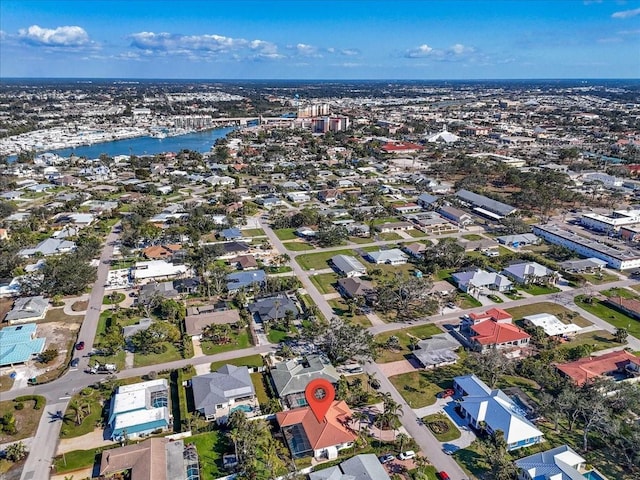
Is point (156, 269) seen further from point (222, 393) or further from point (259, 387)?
point (222, 393)

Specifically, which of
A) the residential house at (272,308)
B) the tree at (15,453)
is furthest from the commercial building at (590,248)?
the tree at (15,453)

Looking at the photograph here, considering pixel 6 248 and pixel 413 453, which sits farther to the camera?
pixel 6 248

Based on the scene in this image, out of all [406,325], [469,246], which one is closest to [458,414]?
[406,325]

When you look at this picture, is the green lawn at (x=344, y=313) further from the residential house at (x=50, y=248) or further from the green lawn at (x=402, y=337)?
the residential house at (x=50, y=248)

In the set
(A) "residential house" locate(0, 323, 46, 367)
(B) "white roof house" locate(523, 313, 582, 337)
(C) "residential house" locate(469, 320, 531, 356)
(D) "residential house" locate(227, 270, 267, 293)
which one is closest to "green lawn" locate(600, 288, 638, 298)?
(B) "white roof house" locate(523, 313, 582, 337)

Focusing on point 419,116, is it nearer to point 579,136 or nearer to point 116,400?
point 579,136

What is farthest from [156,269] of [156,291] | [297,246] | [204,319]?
[297,246]
